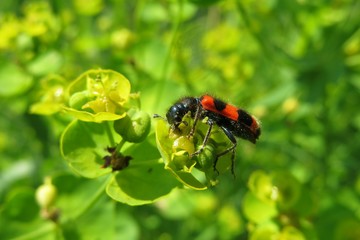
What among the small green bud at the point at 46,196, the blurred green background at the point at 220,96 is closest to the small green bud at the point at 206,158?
the blurred green background at the point at 220,96

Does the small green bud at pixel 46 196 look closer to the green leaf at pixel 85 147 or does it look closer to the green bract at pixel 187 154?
the green leaf at pixel 85 147

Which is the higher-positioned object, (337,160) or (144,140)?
(144,140)

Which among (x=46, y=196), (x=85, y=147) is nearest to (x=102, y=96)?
(x=85, y=147)

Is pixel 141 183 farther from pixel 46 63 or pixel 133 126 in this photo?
pixel 46 63

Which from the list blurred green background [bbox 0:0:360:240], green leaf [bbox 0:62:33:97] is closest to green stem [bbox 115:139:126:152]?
blurred green background [bbox 0:0:360:240]

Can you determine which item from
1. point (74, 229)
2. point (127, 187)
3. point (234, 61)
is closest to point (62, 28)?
point (234, 61)

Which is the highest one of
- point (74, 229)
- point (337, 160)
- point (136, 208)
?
point (74, 229)

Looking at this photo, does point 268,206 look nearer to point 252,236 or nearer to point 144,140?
point 252,236
